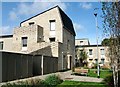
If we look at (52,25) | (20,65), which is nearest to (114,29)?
(20,65)

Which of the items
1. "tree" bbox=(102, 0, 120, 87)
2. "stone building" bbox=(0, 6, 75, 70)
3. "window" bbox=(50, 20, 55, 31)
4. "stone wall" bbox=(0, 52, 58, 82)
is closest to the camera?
"tree" bbox=(102, 0, 120, 87)

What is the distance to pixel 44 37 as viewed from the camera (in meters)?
37.7

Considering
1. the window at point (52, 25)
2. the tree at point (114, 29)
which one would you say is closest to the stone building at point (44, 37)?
the window at point (52, 25)

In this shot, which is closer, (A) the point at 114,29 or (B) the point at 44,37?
(A) the point at 114,29

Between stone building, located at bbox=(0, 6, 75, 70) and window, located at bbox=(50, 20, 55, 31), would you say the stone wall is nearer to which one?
stone building, located at bbox=(0, 6, 75, 70)

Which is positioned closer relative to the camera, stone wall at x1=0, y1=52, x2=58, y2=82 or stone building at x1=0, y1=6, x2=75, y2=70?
stone wall at x1=0, y1=52, x2=58, y2=82

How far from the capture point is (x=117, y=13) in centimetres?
1192

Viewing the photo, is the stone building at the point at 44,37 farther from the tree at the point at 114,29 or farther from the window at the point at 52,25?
the tree at the point at 114,29

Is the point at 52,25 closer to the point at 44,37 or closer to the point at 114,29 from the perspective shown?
the point at 44,37

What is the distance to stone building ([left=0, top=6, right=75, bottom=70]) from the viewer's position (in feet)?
111

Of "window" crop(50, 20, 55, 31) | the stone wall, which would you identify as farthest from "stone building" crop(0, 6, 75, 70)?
the stone wall

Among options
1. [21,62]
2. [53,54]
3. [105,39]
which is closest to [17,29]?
[53,54]

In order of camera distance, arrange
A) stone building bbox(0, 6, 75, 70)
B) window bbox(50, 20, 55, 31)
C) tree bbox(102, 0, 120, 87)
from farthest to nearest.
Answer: window bbox(50, 20, 55, 31) → stone building bbox(0, 6, 75, 70) → tree bbox(102, 0, 120, 87)

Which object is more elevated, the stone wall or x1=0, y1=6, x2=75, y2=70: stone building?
x1=0, y1=6, x2=75, y2=70: stone building
